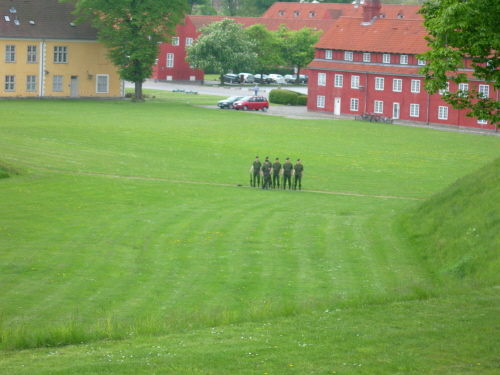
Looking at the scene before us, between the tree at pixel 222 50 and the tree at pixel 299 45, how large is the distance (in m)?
10.7

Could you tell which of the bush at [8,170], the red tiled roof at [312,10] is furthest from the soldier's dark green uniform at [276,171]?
the red tiled roof at [312,10]

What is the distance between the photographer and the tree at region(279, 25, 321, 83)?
359 feet

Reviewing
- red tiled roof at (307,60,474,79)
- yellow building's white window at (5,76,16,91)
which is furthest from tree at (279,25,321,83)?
yellow building's white window at (5,76,16,91)

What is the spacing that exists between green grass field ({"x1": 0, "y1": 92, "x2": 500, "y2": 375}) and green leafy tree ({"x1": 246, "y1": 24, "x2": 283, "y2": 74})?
201ft

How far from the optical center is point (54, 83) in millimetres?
75688

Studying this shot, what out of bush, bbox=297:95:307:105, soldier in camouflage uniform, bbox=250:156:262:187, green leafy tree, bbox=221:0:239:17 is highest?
green leafy tree, bbox=221:0:239:17

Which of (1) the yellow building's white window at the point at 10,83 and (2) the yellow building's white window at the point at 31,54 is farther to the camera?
(2) the yellow building's white window at the point at 31,54

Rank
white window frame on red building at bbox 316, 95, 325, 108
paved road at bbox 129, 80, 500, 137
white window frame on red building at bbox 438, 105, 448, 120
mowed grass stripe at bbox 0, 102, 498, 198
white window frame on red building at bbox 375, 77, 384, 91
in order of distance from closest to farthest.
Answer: mowed grass stripe at bbox 0, 102, 498, 198
paved road at bbox 129, 80, 500, 137
white window frame on red building at bbox 438, 105, 448, 120
white window frame on red building at bbox 375, 77, 384, 91
white window frame on red building at bbox 316, 95, 325, 108

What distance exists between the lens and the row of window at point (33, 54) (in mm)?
72438

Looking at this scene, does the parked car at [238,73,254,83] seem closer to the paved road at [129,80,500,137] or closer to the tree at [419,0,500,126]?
the paved road at [129,80,500,137]

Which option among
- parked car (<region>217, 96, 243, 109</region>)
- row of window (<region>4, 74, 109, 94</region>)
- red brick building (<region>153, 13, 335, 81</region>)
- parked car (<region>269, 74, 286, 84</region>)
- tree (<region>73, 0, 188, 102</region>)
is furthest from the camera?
parked car (<region>269, 74, 286, 84</region>)

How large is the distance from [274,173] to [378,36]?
4540 centimetres

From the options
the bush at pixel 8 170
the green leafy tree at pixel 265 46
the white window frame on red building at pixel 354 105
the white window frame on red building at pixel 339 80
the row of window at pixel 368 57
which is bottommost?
the bush at pixel 8 170

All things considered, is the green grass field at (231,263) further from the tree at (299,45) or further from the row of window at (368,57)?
the tree at (299,45)
